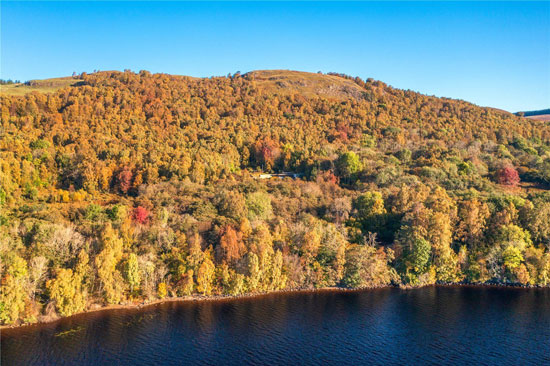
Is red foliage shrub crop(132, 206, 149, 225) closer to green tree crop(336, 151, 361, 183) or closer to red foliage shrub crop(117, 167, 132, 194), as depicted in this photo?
red foliage shrub crop(117, 167, 132, 194)

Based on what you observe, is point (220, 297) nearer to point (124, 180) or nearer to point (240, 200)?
point (240, 200)

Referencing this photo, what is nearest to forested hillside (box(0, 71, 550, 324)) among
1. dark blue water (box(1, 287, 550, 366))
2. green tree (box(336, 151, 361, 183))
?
green tree (box(336, 151, 361, 183))

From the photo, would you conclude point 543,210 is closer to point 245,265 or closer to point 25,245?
point 245,265

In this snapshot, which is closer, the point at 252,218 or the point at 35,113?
the point at 252,218

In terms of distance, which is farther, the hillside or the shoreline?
the hillside

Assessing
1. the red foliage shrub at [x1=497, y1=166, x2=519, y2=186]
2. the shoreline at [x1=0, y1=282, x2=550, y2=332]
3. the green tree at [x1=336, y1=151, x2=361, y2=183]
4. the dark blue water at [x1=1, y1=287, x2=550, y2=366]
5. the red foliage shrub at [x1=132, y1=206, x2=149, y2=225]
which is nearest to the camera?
the dark blue water at [x1=1, y1=287, x2=550, y2=366]

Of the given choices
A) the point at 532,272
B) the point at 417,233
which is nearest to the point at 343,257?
the point at 417,233

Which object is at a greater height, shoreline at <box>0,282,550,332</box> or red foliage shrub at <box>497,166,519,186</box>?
red foliage shrub at <box>497,166,519,186</box>
